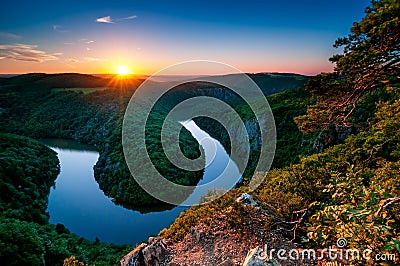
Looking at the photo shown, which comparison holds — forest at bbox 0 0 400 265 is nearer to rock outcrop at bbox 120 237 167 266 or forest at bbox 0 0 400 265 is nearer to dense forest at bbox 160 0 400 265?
dense forest at bbox 160 0 400 265

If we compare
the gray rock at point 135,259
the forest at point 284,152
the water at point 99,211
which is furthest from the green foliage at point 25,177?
the gray rock at point 135,259

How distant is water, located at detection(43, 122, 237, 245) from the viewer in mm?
29516

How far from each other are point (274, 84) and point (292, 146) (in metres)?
78.2

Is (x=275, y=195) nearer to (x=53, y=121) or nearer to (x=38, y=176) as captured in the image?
(x=38, y=176)

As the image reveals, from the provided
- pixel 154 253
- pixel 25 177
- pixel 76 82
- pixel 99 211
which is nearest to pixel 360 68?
pixel 154 253

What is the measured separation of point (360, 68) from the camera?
5004mm

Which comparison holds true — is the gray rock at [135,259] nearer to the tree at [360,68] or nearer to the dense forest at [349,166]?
the dense forest at [349,166]

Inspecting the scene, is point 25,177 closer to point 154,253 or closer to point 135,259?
point 135,259

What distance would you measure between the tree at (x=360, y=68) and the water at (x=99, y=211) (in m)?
26.6

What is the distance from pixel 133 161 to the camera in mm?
41656

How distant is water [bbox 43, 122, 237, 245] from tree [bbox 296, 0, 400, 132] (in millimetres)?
26620

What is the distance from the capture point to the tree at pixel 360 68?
4430 mm

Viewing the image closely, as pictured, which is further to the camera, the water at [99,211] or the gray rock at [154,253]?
the water at [99,211]

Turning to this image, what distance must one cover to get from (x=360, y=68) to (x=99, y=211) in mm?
34597
